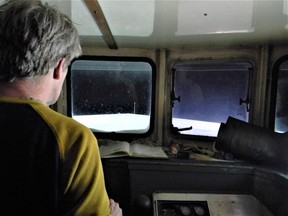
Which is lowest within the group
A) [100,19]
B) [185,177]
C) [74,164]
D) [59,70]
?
[185,177]

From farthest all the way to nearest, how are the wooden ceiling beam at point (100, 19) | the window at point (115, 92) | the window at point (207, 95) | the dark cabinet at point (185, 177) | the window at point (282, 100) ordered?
the window at point (115, 92) < the window at point (207, 95) < the window at point (282, 100) < the dark cabinet at point (185, 177) < the wooden ceiling beam at point (100, 19)

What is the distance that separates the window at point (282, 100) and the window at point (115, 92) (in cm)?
86

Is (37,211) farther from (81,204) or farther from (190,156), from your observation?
(190,156)

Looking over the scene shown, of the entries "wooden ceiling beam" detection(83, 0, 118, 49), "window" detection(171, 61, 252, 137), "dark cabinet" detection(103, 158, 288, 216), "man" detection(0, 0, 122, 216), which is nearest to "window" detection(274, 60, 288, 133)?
"window" detection(171, 61, 252, 137)

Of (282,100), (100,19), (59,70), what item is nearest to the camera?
(59,70)

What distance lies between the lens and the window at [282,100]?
1.72 m

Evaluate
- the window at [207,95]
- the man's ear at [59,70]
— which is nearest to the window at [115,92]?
the window at [207,95]

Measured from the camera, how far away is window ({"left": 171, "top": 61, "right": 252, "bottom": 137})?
1.89 metres

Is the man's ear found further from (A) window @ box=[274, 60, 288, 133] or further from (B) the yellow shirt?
(A) window @ box=[274, 60, 288, 133]

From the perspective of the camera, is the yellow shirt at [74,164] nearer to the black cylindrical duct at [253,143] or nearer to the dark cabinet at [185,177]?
the dark cabinet at [185,177]

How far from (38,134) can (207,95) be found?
61.9 inches

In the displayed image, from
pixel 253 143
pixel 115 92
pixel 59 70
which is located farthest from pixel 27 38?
pixel 115 92

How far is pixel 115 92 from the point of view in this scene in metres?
2.12

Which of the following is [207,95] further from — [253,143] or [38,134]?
[38,134]
